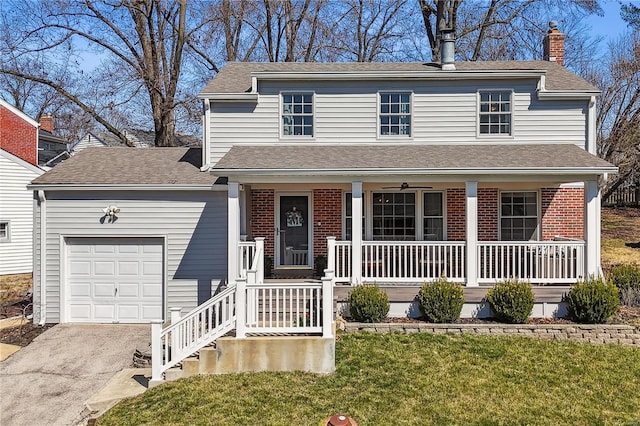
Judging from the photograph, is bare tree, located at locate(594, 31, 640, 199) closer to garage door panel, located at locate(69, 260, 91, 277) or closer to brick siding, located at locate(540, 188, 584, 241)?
brick siding, located at locate(540, 188, 584, 241)

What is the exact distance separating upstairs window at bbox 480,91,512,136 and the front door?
17.0 ft

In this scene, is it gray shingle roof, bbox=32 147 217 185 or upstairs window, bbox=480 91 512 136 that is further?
upstairs window, bbox=480 91 512 136

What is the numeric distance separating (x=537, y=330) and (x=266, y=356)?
5.29 m

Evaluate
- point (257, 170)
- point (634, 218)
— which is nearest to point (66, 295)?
point (257, 170)

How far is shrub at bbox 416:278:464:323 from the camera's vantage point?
30.7 feet

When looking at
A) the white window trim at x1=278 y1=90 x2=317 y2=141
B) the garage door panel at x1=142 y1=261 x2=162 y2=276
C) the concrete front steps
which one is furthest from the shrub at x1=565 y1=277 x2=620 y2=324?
the garage door panel at x1=142 y1=261 x2=162 y2=276

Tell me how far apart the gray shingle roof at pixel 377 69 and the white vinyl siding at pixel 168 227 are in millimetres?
3197

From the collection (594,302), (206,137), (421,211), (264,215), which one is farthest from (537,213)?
(206,137)

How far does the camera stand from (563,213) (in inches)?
494

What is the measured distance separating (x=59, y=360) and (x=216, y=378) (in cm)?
406

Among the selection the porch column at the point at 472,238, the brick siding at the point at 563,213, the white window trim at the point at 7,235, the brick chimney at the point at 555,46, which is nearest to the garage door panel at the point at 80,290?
the porch column at the point at 472,238

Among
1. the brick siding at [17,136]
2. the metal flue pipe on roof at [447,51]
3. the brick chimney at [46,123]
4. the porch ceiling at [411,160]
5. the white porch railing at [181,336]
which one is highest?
the brick chimney at [46,123]

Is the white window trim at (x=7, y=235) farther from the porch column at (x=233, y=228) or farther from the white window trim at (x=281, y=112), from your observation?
the porch column at (x=233, y=228)

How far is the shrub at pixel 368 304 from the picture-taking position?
9289 millimetres
